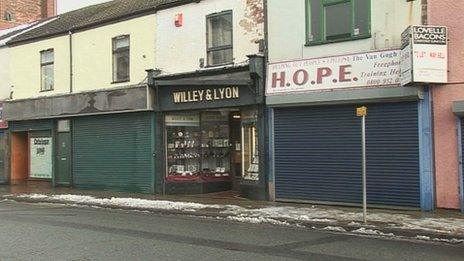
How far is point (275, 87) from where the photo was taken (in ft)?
53.5

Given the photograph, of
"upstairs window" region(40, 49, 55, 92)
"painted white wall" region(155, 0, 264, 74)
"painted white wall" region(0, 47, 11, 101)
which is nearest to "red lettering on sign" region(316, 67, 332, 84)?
"painted white wall" region(155, 0, 264, 74)

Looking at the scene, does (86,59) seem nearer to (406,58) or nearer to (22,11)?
(406,58)

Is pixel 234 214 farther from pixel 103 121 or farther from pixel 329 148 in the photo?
pixel 103 121

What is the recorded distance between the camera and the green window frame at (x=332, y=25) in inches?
585

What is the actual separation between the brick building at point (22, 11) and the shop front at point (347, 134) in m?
24.4

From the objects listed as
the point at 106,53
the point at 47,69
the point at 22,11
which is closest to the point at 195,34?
the point at 106,53

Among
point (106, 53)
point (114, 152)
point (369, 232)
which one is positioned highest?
point (106, 53)

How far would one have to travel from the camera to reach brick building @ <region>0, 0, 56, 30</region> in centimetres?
3531

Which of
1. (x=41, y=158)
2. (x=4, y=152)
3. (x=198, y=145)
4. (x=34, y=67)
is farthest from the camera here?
(x=4, y=152)

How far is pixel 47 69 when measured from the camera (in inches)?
939

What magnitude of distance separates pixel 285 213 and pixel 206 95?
577 centimetres

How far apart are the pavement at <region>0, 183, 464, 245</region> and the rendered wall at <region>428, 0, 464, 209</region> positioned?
588 millimetres

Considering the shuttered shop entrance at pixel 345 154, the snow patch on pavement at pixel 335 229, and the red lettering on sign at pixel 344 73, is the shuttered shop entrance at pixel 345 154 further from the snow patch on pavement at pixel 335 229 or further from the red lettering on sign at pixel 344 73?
the snow patch on pavement at pixel 335 229

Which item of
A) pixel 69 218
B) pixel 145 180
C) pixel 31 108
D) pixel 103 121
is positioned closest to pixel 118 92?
pixel 103 121
